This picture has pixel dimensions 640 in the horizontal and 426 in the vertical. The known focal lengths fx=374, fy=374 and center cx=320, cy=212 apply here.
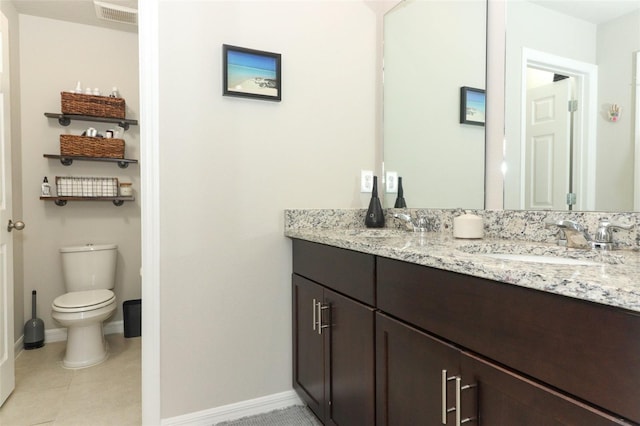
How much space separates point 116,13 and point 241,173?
5.98 feet

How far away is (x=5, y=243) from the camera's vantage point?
6.25 ft

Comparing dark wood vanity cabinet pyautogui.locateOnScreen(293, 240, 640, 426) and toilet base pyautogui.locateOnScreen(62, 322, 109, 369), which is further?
toilet base pyautogui.locateOnScreen(62, 322, 109, 369)

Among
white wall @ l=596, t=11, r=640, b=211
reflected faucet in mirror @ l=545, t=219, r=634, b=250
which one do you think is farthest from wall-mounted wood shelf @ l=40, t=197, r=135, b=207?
white wall @ l=596, t=11, r=640, b=211

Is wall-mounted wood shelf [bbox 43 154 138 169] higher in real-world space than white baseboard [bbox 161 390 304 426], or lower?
higher

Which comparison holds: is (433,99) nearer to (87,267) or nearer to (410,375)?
(410,375)

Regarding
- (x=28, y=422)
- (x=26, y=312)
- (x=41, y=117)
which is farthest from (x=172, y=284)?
(x=41, y=117)

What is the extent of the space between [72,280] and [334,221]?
205cm

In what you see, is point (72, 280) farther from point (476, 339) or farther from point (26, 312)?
point (476, 339)

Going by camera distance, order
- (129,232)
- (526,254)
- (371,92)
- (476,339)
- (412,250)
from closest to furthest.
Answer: (476,339), (412,250), (526,254), (371,92), (129,232)

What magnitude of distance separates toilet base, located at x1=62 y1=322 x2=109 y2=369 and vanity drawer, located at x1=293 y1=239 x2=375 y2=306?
5.16 ft

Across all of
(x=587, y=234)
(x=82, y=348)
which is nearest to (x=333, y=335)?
(x=587, y=234)

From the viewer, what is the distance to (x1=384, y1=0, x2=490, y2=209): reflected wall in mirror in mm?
1573

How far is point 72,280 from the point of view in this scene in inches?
106

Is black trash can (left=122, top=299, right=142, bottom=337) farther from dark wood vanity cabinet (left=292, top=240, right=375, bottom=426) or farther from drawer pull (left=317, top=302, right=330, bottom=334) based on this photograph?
drawer pull (left=317, top=302, right=330, bottom=334)
